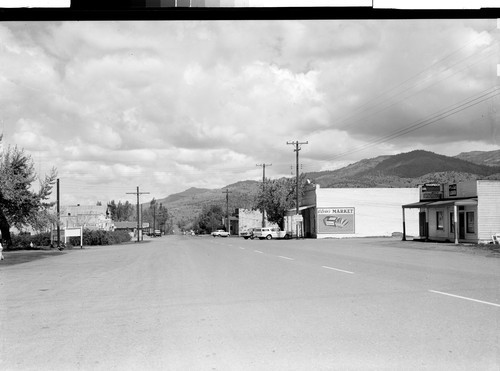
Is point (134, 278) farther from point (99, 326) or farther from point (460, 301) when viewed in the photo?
point (460, 301)

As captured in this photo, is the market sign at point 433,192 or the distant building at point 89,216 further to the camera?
the distant building at point 89,216

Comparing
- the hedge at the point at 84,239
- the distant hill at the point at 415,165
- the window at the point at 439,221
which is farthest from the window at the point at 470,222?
the distant hill at the point at 415,165

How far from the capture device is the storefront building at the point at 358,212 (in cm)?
Answer: 6525

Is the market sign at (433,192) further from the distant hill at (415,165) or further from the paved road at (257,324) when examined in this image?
the distant hill at (415,165)

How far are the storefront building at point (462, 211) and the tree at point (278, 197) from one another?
31482mm

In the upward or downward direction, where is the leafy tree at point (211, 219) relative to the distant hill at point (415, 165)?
downward

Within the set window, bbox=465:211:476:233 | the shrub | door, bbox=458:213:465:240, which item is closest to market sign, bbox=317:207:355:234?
the shrub

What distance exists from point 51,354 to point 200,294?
205 inches

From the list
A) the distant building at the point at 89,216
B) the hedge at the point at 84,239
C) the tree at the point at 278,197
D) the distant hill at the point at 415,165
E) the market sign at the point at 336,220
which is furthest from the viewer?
the distant hill at the point at 415,165

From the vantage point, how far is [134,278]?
16.0 metres

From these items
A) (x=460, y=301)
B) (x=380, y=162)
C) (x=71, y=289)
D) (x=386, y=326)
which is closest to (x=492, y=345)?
(x=386, y=326)

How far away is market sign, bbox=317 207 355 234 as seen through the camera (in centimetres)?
6519

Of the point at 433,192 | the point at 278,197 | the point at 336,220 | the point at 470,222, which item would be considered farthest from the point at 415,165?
the point at 470,222

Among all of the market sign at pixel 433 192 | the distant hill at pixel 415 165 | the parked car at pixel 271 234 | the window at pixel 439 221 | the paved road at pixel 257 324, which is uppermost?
the distant hill at pixel 415 165
